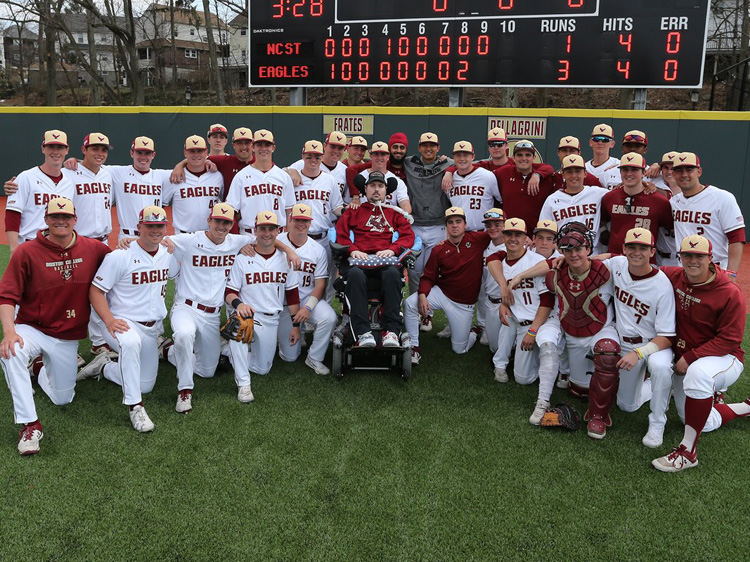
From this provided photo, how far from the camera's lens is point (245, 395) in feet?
17.3

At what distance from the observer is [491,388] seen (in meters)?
5.69

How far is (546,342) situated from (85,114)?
15.9 meters

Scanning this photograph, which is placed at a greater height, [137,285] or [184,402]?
[137,285]

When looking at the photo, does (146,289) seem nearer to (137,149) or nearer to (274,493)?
(137,149)

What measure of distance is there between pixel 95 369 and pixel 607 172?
18.5 feet

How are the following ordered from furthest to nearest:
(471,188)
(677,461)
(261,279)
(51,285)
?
1. (471,188)
2. (261,279)
3. (51,285)
4. (677,461)

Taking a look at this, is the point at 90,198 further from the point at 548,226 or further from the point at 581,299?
the point at 581,299

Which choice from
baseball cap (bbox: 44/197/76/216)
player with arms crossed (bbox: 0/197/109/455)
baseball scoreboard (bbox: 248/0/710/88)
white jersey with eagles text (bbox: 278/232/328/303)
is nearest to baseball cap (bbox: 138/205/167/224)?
player with arms crossed (bbox: 0/197/109/455)

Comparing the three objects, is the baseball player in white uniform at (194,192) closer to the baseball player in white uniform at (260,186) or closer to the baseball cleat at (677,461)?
the baseball player in white uniform at (260,186)

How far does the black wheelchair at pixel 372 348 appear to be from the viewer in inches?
223

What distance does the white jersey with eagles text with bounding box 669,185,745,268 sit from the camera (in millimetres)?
5324

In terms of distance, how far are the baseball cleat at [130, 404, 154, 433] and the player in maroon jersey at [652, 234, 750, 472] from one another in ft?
12.3

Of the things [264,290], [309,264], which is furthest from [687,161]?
[264,290]

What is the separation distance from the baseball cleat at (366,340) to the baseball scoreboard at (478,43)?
7.16 metres
